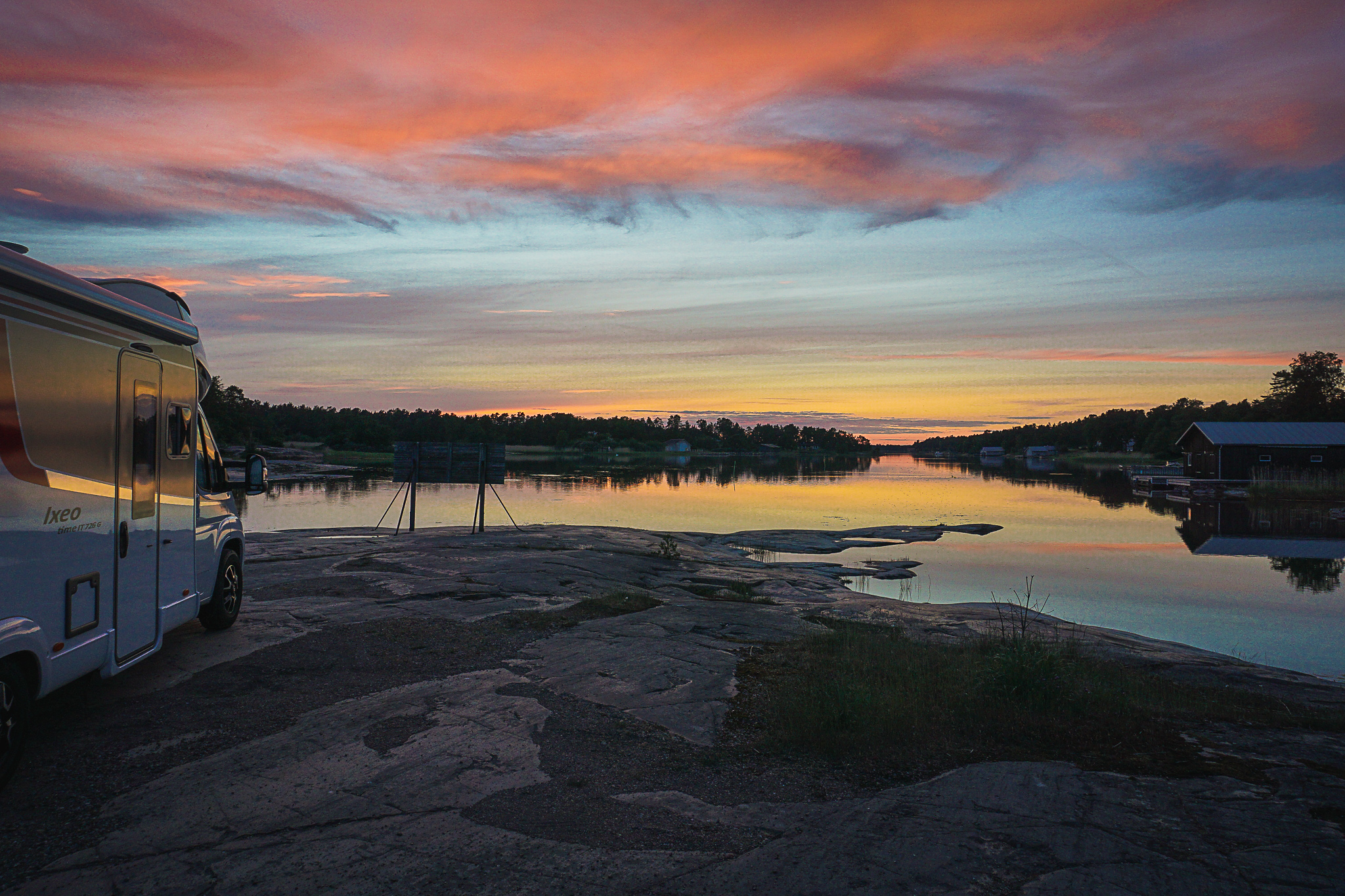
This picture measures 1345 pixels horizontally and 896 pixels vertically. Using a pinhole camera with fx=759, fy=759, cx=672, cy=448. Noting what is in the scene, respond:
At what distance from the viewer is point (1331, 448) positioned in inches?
2000

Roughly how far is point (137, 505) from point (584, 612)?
18.8ft

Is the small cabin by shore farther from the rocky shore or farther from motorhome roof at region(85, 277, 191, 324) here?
motorhome roof at region(85, 277, 191, 324)

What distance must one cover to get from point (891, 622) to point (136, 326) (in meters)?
10.7

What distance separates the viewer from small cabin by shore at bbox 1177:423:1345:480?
50.9 meters

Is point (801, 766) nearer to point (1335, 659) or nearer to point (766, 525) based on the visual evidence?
point (1335, 659)

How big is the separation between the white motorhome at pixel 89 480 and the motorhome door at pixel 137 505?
A: 1 centimetres

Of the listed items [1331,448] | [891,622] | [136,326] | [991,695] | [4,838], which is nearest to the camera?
[4,838]

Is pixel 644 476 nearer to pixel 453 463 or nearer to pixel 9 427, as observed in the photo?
pixel 453 463

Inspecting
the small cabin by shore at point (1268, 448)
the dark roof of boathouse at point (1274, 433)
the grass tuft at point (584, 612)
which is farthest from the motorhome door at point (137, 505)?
the dark roof of boathouse at point (1274, 433)

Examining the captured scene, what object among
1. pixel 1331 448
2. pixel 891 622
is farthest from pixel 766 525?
pixel 1331 448

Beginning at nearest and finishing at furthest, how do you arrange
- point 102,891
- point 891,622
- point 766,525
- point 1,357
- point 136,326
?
point 102,891 → point 1,357 → point 136,326 → point 891,622 → point 766,525

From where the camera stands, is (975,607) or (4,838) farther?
(975,607)

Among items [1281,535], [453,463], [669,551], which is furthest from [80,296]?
[1281,535]

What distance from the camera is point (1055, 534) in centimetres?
3191
